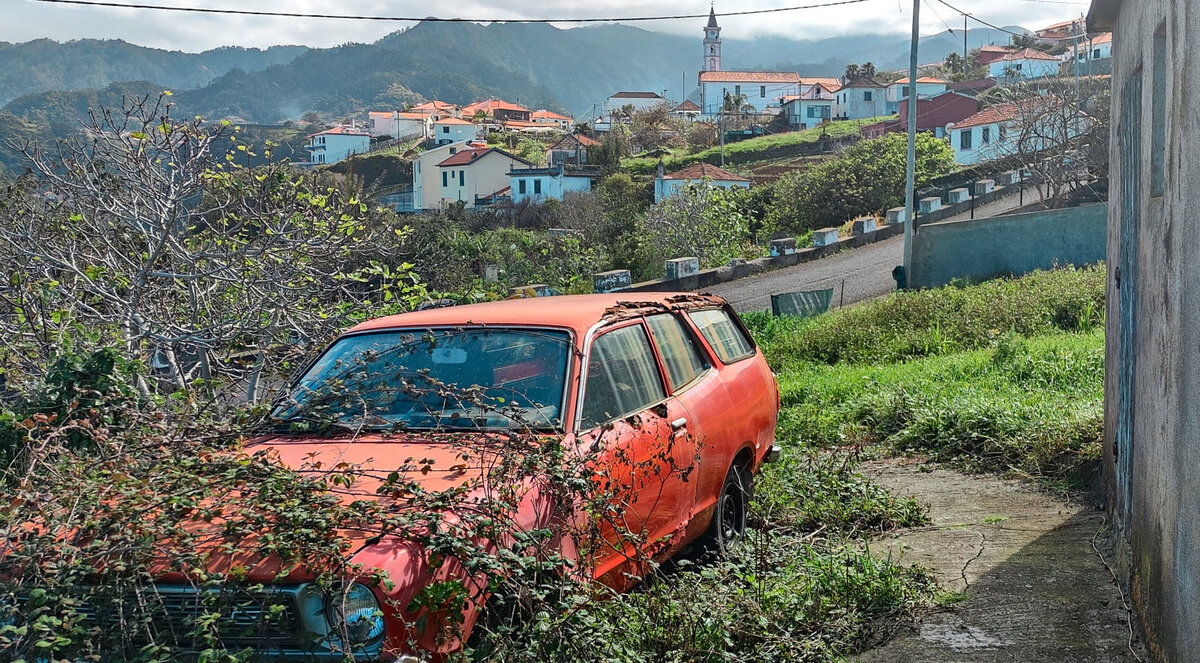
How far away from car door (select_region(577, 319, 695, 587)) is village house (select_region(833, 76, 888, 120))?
3544 inches

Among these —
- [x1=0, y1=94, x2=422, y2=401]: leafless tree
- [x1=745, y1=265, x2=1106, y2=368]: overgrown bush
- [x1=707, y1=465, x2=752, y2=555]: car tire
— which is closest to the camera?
[x1=707, y1=465, x2=752, y2=555]: car tire

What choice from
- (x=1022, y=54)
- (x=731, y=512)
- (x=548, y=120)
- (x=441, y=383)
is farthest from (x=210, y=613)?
(x=548, y=120)

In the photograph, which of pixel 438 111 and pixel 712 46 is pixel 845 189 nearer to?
pixel 438 111

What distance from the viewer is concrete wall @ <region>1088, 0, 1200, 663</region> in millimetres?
3602

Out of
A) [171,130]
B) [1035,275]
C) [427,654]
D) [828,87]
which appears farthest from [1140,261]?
[828,87]

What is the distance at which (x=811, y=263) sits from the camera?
2870cm

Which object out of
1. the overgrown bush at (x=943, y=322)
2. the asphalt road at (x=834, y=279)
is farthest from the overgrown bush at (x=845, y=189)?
the overgrown bush at (x=943, y=322)

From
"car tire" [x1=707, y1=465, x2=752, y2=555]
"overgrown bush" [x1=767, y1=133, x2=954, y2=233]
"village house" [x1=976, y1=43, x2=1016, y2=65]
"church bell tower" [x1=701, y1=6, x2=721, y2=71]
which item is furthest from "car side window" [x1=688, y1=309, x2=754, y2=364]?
"church bell tower" [x1=701, y1=6, x2=721, y2=71]

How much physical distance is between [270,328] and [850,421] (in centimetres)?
546

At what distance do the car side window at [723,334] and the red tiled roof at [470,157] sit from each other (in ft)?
246

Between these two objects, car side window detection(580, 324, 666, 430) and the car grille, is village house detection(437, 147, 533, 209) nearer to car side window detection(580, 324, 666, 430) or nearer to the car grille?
car side window detection(580, 324, 666, 430)

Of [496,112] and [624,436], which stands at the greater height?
[496,112]

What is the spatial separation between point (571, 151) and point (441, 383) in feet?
262

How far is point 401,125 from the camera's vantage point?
124562 millimetres
